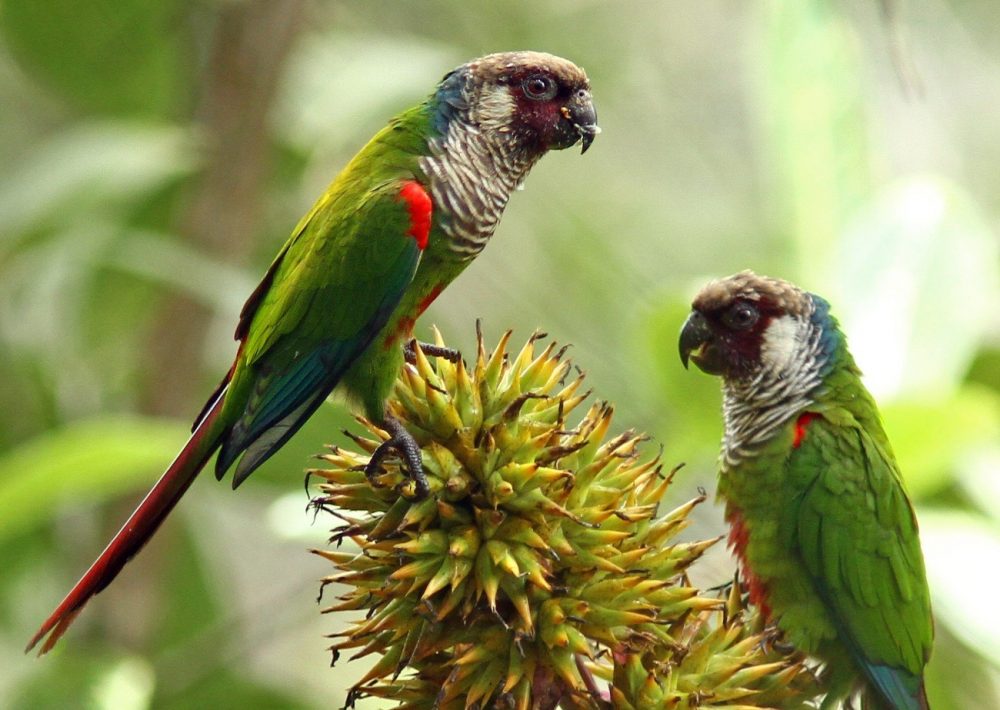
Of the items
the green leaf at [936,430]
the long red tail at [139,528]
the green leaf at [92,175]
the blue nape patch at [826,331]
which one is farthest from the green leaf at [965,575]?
the green leaf at [92,175]

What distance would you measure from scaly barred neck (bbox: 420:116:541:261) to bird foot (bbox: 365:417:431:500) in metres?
0.53

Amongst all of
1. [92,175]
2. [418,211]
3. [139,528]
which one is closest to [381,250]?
[418,211]

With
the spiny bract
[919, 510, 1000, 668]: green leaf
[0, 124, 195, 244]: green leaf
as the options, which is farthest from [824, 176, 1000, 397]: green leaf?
[0, 124, 195, 244]: green leaf

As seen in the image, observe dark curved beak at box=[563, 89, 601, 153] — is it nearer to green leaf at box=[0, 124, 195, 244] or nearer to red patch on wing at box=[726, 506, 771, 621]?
red patch on wing at box=[726, 506, 771, 621]

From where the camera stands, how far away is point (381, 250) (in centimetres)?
247

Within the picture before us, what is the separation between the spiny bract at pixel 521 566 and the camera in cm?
211

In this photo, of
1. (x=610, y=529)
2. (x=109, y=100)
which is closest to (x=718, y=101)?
(x=109, y=100)

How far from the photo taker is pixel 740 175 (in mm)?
7910

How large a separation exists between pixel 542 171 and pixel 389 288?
4.70 meters

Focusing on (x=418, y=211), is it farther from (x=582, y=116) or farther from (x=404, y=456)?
(x=404, y=456)

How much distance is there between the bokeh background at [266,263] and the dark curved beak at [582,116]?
1.96 ft

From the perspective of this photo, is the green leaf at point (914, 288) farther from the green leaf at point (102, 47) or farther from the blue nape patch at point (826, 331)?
the green leaf at point (102, 47)

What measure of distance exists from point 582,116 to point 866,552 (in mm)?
1251

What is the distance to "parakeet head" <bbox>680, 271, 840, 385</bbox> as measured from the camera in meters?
3.07
